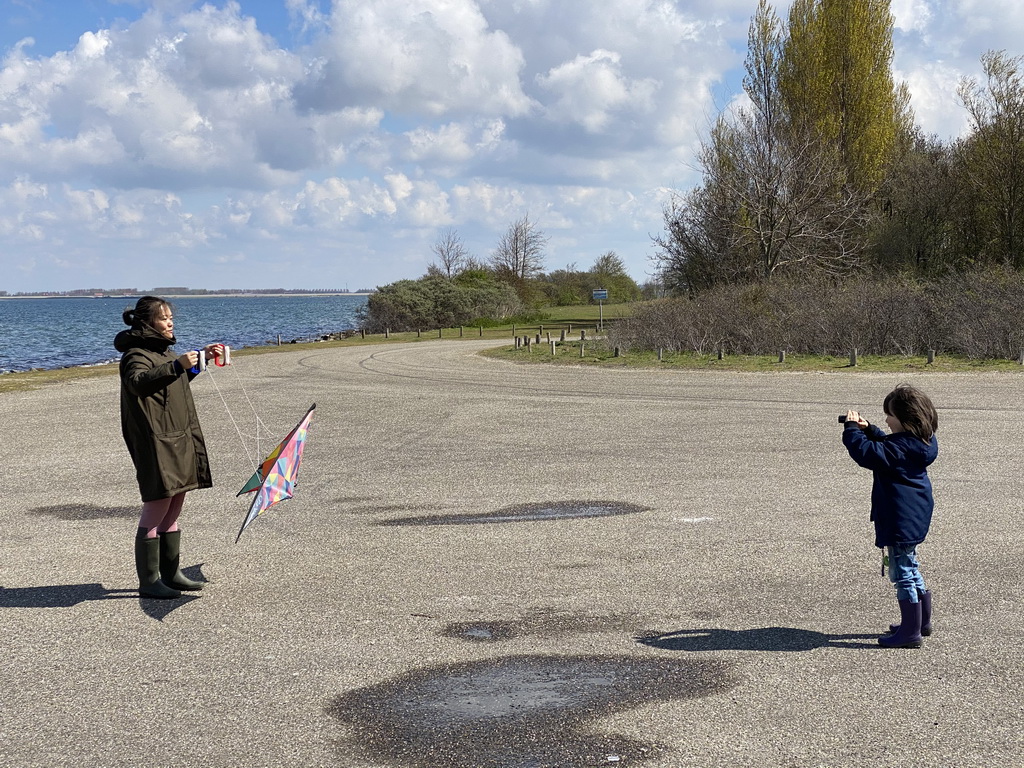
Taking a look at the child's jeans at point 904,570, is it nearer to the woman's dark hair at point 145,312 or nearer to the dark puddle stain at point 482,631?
the dark puddle stain at point 482,631

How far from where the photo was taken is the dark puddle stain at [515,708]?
13.1 feet

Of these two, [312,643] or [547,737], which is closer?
[547,737]

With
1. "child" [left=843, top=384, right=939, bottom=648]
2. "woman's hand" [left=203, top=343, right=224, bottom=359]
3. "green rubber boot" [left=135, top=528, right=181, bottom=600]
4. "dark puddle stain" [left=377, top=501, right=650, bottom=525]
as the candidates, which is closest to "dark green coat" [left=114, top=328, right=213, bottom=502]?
"woman's hand" [left=203, top=343, right=224, bottom=359]

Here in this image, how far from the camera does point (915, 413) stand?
5195mm

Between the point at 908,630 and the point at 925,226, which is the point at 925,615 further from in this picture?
the point at 925,226

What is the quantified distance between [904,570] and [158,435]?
457 cm

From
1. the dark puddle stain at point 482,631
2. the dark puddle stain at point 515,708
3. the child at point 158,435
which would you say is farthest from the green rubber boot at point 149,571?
the dark puddle stain at point 515,708

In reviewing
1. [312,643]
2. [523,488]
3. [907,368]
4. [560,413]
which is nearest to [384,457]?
[523,488]

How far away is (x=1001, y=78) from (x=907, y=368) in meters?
18.2

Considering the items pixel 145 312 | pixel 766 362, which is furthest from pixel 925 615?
pixel 766 362

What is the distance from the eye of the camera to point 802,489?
31.0 ft

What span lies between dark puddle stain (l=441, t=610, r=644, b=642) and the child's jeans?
144cm

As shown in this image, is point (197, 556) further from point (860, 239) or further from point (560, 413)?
point (860, 239)

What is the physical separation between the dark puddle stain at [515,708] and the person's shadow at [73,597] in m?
2.09
